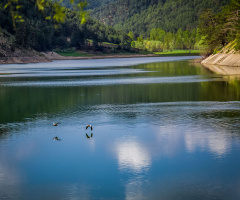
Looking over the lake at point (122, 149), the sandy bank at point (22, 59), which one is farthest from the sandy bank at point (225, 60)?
the sandy bank at point (22, 59)

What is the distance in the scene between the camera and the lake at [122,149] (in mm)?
16000

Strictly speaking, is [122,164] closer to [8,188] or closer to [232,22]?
[8,188]

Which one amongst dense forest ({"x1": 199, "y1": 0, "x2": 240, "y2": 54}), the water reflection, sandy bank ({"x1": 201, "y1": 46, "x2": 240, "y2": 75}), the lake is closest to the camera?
the lake

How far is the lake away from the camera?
16000mm

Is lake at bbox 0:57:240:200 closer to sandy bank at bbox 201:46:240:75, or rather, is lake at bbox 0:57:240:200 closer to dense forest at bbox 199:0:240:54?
sandy bank at bbox 201:46:240:75

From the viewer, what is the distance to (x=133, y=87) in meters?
54.5

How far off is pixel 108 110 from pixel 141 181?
19.0m

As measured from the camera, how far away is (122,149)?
72.5 ft

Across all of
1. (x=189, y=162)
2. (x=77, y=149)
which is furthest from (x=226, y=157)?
(x=77, y=149)

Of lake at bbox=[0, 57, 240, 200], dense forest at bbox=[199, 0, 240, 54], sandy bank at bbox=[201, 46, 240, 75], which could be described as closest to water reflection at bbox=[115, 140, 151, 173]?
lake at bbox=[0, 57, 240, 200]

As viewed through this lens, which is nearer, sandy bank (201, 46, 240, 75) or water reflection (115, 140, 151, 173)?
water reflection (115, 140, 151, 173)

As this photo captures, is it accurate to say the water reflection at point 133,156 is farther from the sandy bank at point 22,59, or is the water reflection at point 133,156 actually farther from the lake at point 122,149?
the sandy bank at point 22,59

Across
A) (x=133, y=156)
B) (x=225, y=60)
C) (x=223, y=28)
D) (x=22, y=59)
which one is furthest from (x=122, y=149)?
(x=22, y=59)

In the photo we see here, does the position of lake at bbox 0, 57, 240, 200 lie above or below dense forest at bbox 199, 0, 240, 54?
below
